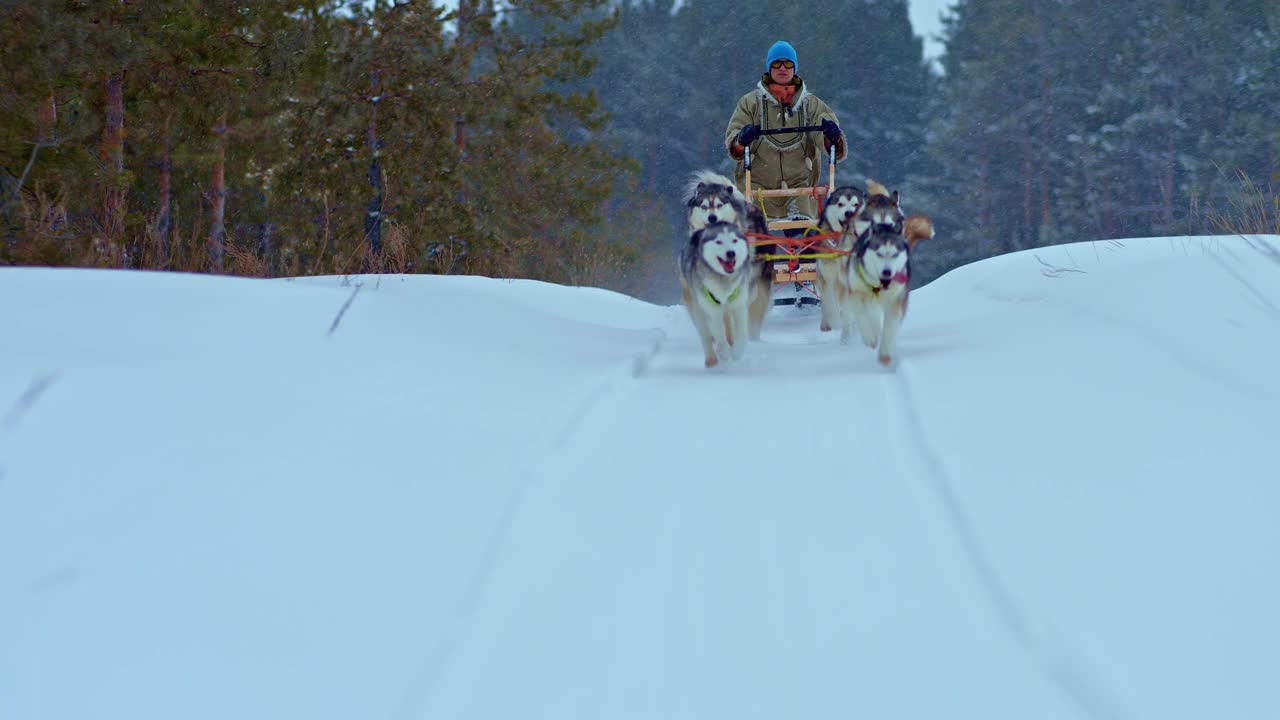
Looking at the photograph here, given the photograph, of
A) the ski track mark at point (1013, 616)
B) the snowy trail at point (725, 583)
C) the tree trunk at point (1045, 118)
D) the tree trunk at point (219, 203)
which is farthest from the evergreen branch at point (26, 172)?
the tree trunk at point (1045, 118)

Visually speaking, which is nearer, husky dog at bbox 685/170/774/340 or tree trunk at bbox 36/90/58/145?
husky dog at bbox 685/170/774/340

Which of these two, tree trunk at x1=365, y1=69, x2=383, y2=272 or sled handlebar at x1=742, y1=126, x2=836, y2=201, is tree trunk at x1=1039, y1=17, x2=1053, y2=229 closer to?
tree trunk at x1=365, y1=69, x2=383, y2=272

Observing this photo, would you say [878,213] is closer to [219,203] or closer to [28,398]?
[28,398]

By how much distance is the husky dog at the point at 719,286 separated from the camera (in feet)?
18.7

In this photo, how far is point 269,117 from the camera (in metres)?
11.4

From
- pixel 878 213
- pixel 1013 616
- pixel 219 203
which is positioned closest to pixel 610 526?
pixel 1013 616

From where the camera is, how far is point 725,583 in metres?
2.76

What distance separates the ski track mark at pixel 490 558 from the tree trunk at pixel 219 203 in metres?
4.92

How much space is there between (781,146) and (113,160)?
4946 millimetres

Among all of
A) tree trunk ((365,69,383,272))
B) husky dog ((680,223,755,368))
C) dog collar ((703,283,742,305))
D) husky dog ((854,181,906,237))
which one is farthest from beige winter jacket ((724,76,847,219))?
tree trunk ((365,69,383,272))

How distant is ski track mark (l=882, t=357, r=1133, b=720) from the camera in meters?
2.18

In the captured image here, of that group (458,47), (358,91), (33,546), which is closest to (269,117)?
(358,91)

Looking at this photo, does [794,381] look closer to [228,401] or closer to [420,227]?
[228,401]

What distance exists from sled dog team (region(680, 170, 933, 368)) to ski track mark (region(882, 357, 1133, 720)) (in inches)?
74.8
